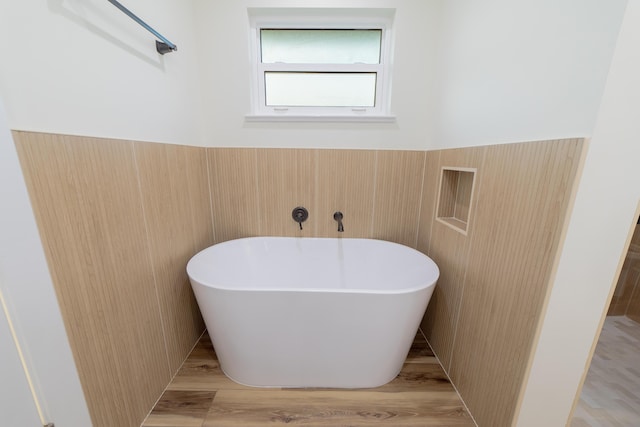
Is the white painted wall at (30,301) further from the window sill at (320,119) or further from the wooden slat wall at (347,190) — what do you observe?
the wooden slat wall at (347,190)

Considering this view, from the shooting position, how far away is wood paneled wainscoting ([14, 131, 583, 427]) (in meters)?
0.76

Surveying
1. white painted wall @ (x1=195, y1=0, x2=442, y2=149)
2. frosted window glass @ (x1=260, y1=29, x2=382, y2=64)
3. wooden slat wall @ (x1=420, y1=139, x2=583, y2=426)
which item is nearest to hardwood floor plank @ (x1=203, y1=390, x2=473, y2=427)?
wooden slat wall @ (x1=420, y1=139, x2=583, y2=426)

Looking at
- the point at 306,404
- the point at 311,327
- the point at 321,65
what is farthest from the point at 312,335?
the point at 321,65

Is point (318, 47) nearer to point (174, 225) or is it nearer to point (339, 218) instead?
point (339, 218)

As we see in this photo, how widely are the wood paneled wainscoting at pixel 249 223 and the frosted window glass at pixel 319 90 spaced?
0.38 metres

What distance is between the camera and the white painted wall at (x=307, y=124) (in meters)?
1.51

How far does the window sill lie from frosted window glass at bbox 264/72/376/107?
0.52 feet

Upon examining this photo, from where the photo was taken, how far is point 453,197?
1491 mm

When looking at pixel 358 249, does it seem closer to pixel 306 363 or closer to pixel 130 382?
pixel 306 363

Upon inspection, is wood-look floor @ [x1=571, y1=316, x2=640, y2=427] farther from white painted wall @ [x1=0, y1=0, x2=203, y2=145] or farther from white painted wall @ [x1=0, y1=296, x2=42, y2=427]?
white painted wall @ [x1=0, y1=0, x2=203, y2=145]

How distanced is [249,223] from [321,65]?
1.22 metres

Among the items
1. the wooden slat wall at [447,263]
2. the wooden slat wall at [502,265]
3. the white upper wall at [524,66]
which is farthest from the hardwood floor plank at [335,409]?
the white upper wall at [524,66]

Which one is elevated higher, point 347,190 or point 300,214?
point 347,190

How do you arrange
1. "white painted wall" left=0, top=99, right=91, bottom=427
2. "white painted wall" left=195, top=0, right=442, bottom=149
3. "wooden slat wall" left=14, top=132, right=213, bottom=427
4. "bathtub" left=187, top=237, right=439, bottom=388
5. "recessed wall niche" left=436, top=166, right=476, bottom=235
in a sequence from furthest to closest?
"white painted wall" left=195, top=0, right=442, bottom=149 < "recessed wall niche" left=436, top=166, right=476, bottom=235 < "bathtub" left=187, top=237, right=439, bottom=388 < "wooden slat wall" left=14, top=132, right=213, bottom=427 < "white painted wall" left=0, top=99, right=91, bottom=427
